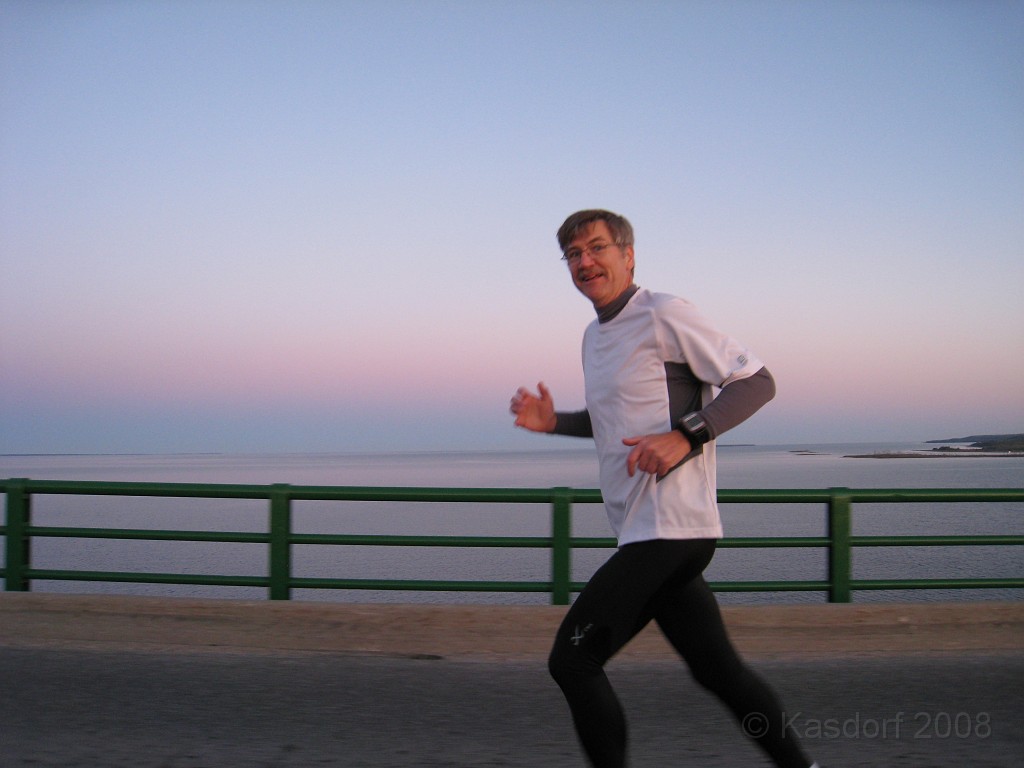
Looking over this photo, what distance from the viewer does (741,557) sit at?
16.0 metres

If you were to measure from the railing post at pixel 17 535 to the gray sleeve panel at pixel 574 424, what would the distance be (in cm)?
479

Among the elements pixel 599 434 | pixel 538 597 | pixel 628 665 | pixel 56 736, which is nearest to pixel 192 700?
pixel 56 736

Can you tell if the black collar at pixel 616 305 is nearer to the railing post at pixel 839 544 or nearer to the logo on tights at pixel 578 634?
the logo on tights at pixel 578 634

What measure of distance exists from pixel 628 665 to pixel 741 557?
11.2 m

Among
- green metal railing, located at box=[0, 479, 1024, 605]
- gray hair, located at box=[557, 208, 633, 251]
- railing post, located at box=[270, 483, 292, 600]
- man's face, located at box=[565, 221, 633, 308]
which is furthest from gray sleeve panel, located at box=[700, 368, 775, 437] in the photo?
railing post, located at box=[270, 483, 292, 600]

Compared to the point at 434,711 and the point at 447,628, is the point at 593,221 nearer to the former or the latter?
the point at 434,711

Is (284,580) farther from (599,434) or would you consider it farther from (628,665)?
(599,434)

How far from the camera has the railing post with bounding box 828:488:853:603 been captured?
19.7 ft

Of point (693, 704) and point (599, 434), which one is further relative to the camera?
point (693, 704)

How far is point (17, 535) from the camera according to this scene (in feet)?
20.6

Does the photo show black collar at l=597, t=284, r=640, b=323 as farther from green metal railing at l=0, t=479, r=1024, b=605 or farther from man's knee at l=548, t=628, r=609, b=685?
green metal railing at l=0, t=479, r=1024, b=605

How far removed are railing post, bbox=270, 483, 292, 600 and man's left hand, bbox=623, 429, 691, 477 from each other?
400 cm

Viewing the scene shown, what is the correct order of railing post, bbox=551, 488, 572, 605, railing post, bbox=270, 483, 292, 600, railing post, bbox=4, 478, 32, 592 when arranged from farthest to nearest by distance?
1. railing post, bbox=4, 478, 32, 592
2. railing post, bbox=270, 483, 292, 600
3. railing post, bbox=551, 488, 572, 605

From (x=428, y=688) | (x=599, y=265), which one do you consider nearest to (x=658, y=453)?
(x=599, y=265)
